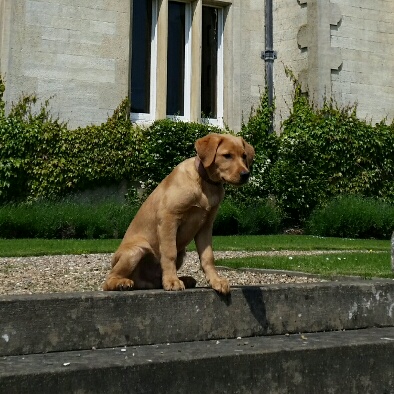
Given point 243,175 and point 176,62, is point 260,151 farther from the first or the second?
point 243,175

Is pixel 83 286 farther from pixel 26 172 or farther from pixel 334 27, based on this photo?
pixel 334 27

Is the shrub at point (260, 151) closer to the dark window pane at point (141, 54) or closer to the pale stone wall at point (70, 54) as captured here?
the dark window pane at point (141, 54)

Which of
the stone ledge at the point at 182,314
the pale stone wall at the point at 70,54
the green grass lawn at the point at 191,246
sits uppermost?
the pale stone wall at the point at 70,54

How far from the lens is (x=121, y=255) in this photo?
148 inches

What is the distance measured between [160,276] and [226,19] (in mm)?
12282

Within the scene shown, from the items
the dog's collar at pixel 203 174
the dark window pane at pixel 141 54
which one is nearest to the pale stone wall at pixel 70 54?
the dark window pane at pixel 141 54

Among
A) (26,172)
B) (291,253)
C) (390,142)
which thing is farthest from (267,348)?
(390,142)

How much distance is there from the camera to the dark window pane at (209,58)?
15273mm

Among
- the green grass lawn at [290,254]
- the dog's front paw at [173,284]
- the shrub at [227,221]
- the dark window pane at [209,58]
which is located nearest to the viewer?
the dog's front paw at [173,284]

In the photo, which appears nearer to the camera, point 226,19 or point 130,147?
point 130,147

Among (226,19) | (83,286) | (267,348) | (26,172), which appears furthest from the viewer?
(226,19)

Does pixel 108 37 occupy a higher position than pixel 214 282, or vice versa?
pixel 108 37

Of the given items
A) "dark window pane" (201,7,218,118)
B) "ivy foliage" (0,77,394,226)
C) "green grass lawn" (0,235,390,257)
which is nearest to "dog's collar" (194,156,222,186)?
"green grass lawn" (0,235,390,257)

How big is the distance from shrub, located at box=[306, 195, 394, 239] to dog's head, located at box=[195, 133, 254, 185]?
968cm
